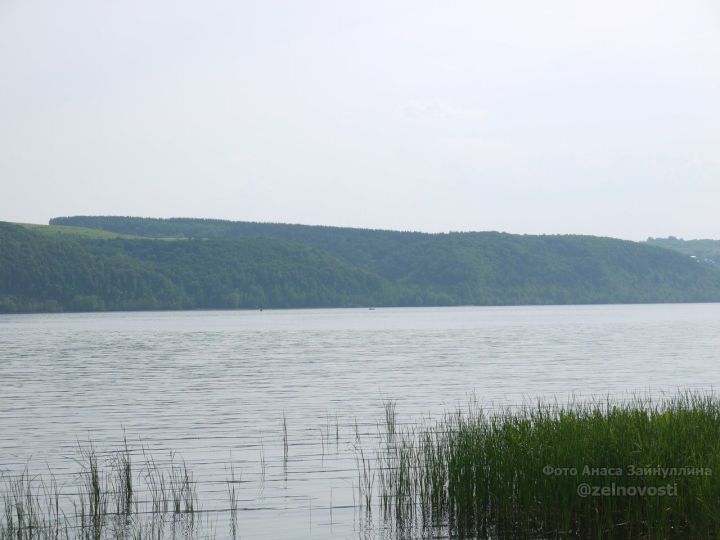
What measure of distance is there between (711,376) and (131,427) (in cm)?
2522

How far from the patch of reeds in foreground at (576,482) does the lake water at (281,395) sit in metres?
1.34

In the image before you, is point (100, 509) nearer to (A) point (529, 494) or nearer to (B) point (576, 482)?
(A) point (529, 494)

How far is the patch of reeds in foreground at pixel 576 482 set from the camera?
12.9 m

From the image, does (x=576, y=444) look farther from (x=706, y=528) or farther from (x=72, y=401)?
(x=72, y=401)

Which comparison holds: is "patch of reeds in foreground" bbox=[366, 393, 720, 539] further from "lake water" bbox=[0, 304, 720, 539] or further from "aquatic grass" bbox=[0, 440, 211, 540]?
"aquatic grass" bbox=[0, 440, 211, 540]

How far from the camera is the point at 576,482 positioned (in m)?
13.6

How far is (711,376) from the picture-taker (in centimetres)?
4194

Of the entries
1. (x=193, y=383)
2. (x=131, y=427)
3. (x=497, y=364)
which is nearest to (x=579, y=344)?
(x=497, y=364)

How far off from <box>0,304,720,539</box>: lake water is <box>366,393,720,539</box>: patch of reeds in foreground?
1.34m

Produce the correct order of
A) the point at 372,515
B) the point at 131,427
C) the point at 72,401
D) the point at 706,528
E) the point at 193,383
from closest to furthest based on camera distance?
the point at 706,528 < the point at 372,515 < the point at 131,427 < the point at 72,401 < the point at 193,383

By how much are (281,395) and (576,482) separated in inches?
994

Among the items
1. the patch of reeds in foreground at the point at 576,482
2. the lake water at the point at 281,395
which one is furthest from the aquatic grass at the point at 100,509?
the patch of reeds in foreground at the point at 576,482

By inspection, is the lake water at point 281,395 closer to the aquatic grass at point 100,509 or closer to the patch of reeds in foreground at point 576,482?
the aquatic grass at point 100,509

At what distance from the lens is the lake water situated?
19203 millimetres
